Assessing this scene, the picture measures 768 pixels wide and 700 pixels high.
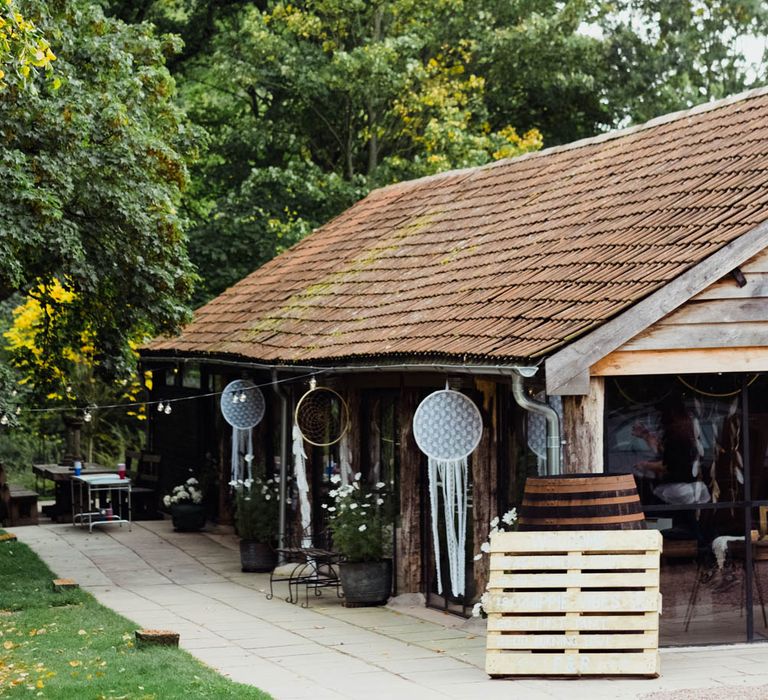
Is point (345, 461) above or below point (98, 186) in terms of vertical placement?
below

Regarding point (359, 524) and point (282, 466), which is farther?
point (282, 466)

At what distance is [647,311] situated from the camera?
944 centimetres

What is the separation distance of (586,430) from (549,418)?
0.36 meters

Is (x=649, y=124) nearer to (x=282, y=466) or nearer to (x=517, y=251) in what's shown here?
(x=517, y=251)

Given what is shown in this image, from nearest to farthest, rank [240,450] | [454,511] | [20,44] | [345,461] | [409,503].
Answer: [20,44], [454,511], [409,503], [345,461], [240,450]

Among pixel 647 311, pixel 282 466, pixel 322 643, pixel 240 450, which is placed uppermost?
pixel 647 311

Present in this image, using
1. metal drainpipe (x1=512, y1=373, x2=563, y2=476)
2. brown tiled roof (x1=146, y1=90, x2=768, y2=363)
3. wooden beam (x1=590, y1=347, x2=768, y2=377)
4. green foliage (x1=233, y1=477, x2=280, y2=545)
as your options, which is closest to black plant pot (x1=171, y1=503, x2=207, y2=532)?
brown tiled roof (x1=146, y1=90, x2=768, y2=363)

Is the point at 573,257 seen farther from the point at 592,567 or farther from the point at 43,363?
the point at 43,363

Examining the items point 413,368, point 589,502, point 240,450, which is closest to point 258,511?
point 240,450

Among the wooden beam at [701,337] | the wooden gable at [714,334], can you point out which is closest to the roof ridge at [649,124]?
the wooden gable at [714,334]

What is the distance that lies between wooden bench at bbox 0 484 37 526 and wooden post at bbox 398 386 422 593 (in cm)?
852

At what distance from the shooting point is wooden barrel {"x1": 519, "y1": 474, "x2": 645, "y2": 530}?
9.21 m

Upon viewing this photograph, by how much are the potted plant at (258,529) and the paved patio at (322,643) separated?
0.22 meters

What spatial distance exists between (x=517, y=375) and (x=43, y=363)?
8406 millimetres
